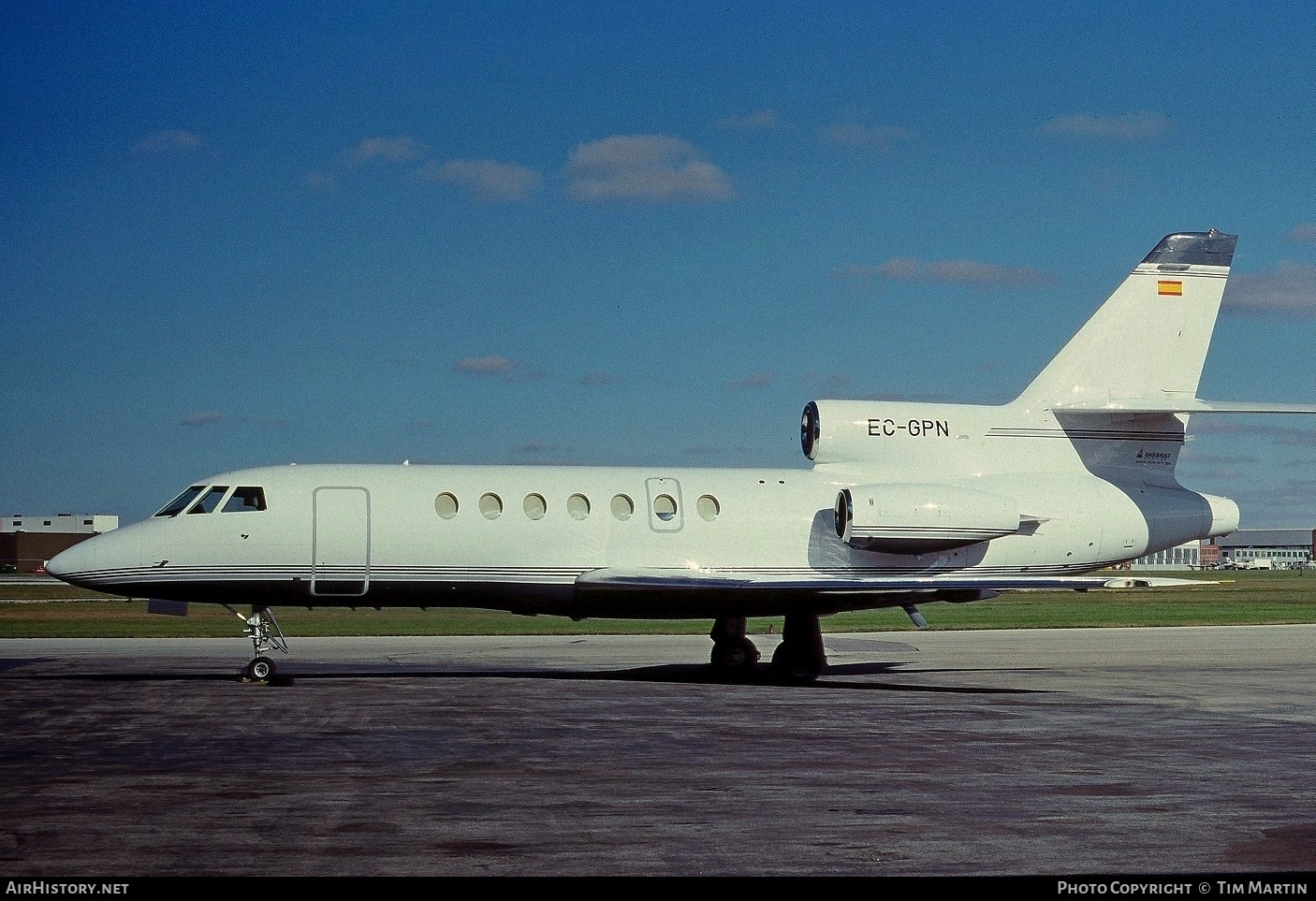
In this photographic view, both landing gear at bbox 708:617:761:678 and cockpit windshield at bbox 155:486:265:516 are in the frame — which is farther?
landing gear at bbox 708:617:761:678

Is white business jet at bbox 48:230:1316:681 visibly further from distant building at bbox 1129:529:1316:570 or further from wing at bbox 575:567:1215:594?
distant building at bbox 1129:529:1316:570

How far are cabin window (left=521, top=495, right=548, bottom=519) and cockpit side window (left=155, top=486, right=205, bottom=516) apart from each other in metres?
4.93

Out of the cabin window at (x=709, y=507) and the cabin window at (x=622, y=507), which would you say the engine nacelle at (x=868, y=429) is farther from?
the cabin window at (x=622, y=507)

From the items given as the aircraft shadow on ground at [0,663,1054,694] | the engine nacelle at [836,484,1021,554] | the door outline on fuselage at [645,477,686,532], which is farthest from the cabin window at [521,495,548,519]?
the engine nacelle at [836,484,1021,554]

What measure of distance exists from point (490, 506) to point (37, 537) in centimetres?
9984

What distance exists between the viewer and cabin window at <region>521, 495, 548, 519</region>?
22109 millimetres

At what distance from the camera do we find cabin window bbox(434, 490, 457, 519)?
71.7 ft

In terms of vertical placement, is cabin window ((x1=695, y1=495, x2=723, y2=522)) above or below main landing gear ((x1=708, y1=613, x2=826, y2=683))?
above

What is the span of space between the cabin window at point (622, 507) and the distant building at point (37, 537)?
8182cm

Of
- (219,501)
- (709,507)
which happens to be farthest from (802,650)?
(219,501)

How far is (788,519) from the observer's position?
23281 mm
